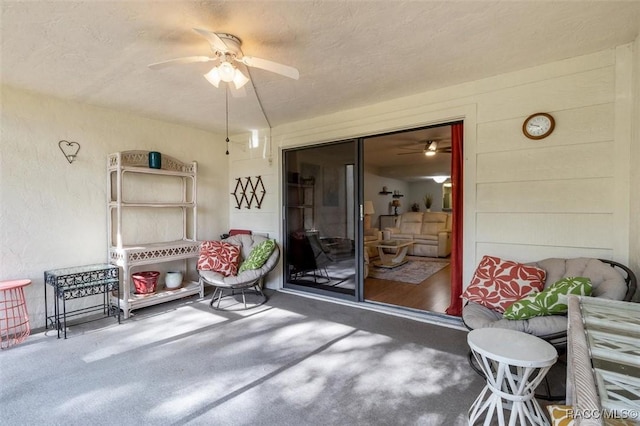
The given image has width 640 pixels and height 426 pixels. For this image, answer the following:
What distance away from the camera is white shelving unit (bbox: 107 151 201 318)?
3.40 metres

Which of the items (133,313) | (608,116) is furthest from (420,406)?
(133,313)

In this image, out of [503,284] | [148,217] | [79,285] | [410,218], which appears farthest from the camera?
A: [410,218]

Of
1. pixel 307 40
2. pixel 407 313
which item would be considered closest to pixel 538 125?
pixel 307 40

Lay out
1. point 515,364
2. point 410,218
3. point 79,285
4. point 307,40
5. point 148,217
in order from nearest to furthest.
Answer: point 515,364, point 307,40, point 79,285, point 148,217, point 410,218

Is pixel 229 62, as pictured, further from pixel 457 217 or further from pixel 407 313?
pixel 407 313

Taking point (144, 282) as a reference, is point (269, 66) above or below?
above

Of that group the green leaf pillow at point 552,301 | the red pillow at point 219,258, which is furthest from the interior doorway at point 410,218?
the red pillow at point 219,258

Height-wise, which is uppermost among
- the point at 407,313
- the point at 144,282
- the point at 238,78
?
the point at 238,78

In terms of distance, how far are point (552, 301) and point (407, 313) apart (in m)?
1.69

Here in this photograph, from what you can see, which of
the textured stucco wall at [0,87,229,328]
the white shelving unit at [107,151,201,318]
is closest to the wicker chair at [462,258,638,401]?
the white shelving unit at [107,151,201,318]

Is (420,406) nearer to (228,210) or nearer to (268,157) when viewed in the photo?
(268,157)

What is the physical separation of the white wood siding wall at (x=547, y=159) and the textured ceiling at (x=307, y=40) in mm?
172

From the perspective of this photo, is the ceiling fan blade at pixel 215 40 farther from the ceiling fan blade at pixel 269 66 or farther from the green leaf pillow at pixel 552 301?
the green leaf pillow at pixel 552 301

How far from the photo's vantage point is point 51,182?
3.13m
